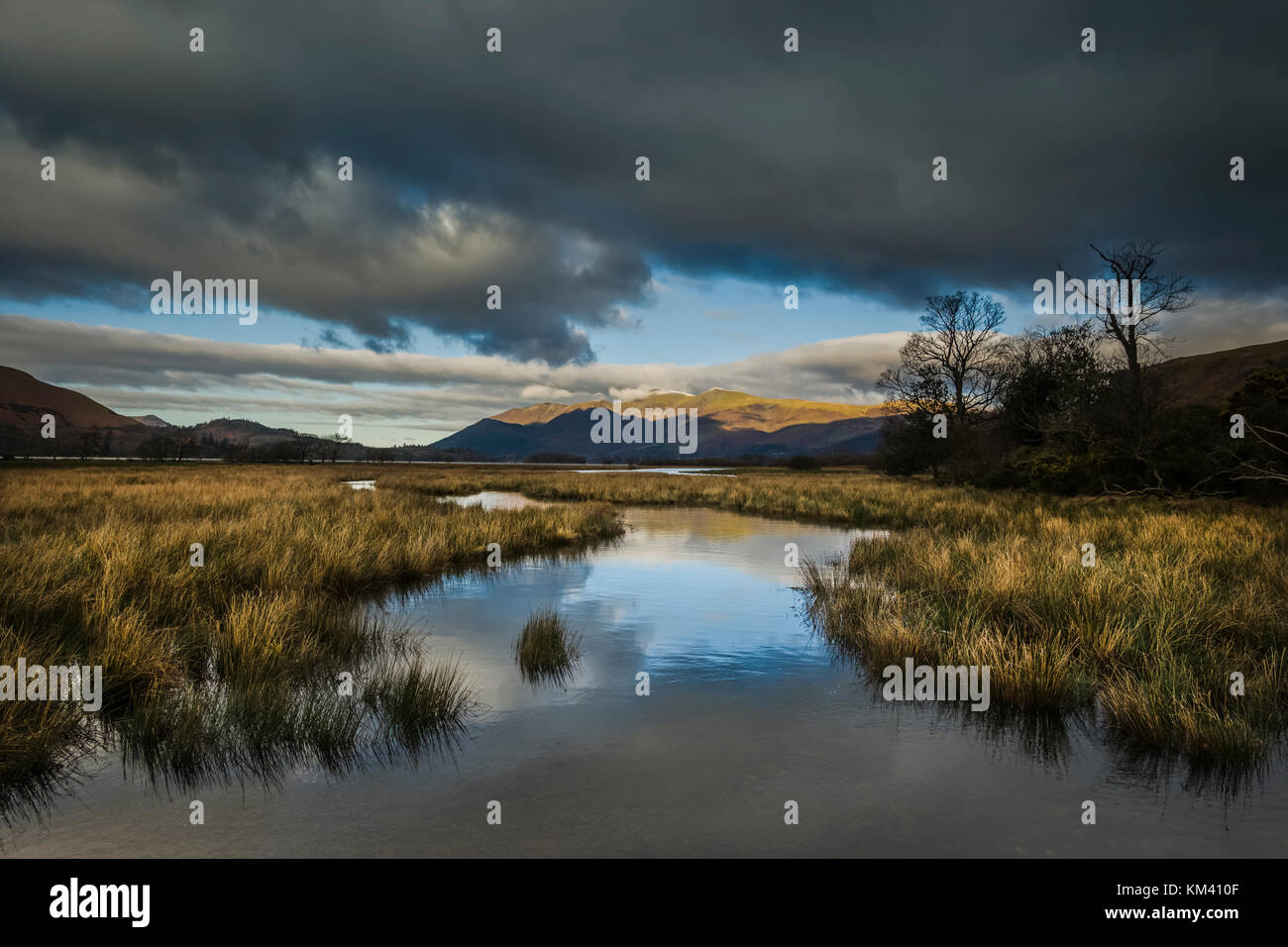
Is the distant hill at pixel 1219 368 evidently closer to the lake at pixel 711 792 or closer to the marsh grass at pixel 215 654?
the lake at pixel 711 792

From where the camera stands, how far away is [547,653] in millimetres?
7363

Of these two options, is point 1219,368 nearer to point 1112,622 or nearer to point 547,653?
point 1112,622

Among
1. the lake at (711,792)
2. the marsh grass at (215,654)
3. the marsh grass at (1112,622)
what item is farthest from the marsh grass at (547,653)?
the marsh grass at (1112,622)

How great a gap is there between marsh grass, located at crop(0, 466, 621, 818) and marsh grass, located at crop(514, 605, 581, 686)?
0.79 meters

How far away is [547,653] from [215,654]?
3576 mm

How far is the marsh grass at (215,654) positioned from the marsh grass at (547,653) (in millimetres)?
794

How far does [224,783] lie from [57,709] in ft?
5.85

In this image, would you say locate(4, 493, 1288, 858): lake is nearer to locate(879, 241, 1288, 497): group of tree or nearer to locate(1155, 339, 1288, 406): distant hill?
locate(879, 241, 1288, 497): group of tree

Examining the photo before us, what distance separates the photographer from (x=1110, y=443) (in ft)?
76.0

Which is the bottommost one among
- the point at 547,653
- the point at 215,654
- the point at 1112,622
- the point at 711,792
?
the point at 711,792

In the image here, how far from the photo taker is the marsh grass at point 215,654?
4.61 m

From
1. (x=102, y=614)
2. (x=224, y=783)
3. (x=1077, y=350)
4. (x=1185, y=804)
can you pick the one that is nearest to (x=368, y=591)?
(x=102, y=614)

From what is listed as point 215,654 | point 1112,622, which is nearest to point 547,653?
point 215,654
